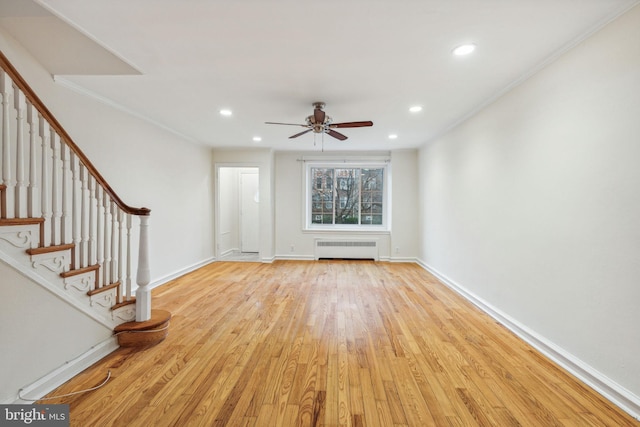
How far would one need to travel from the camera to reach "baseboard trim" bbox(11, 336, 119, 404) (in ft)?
5.62

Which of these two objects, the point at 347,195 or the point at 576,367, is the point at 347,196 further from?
the point at 576,367

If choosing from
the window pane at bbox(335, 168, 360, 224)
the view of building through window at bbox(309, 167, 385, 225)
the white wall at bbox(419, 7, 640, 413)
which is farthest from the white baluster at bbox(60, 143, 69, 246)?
the window pane at bbox(335, 168, 360, 224)

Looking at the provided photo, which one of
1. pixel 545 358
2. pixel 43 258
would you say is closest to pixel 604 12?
pixel 545 358

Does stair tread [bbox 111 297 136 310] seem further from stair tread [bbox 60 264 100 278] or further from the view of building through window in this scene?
the view of building through window

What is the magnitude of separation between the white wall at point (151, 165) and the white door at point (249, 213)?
1.39m

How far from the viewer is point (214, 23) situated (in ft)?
6.18

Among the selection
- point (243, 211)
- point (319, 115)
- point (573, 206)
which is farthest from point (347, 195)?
point (573, 206)

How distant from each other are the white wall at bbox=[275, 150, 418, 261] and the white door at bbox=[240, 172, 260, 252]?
3.98 feet

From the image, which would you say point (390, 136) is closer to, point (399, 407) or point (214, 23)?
point (214, 23)

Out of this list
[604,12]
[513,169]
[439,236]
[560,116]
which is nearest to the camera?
[604,12]

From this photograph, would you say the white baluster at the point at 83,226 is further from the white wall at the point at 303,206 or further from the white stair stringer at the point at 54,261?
the white wall at the point at 303,206

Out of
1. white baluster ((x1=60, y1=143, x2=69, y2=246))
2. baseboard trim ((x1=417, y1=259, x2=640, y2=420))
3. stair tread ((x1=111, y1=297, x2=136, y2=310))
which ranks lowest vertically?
baseboard trim ((x1=417, y1=259, x2=640, y2=420))

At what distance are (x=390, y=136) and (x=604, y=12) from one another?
3.20 meters

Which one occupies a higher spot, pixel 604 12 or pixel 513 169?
pixel 604 12
